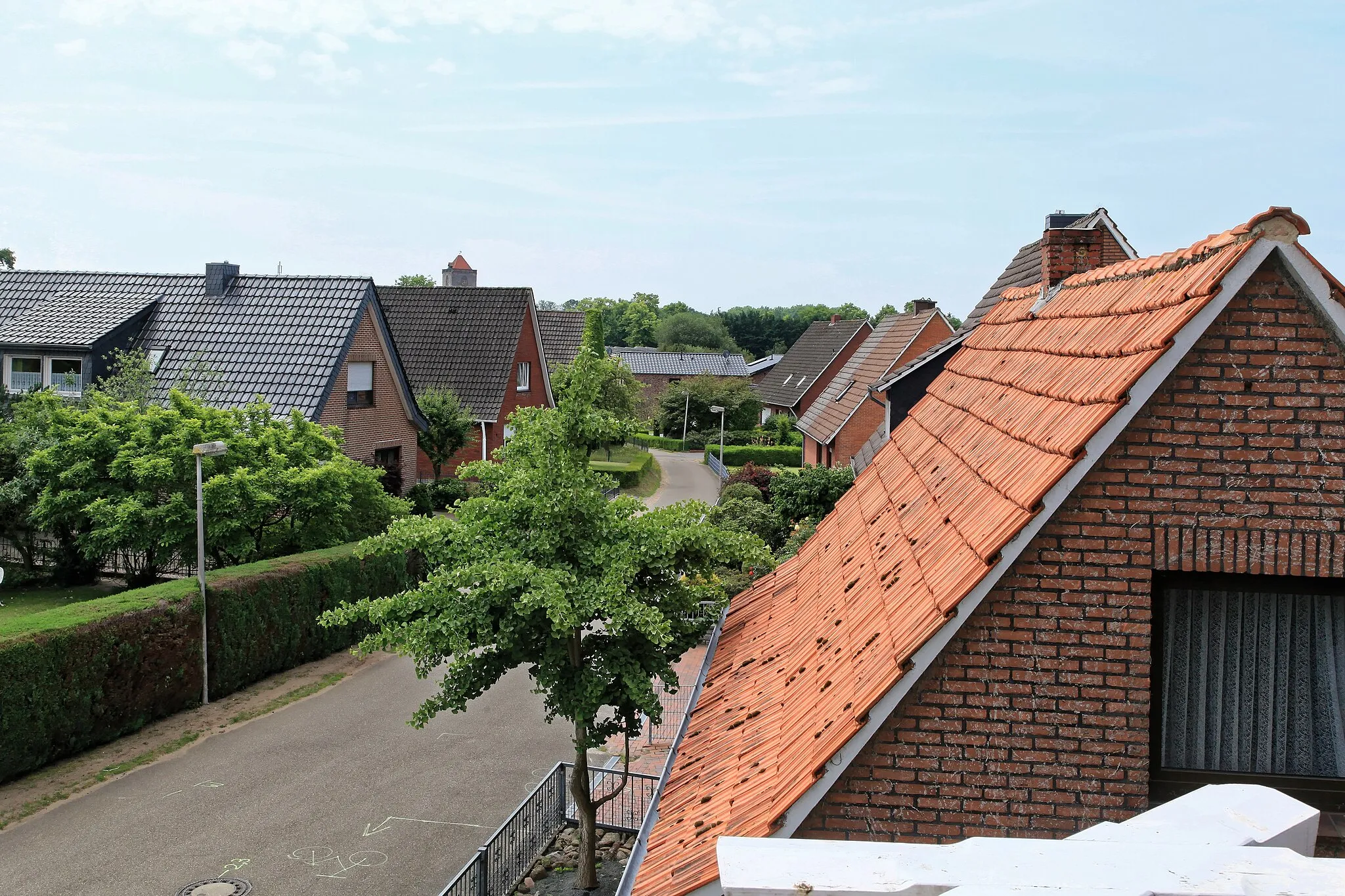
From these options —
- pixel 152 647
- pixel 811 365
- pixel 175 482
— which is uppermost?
pixel 811 365

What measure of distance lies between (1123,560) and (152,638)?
1521 centimetres

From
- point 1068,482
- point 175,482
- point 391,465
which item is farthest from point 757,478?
point 1068,482

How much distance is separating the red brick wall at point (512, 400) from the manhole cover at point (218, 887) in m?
24.9

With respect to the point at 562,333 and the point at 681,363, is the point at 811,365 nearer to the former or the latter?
the point at 562,333

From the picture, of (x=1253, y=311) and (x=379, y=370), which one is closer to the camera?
(x=1253, y=311)

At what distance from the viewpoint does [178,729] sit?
1628 centimetres

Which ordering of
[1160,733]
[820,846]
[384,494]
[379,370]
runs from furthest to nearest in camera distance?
[379,370], [384,494], [1160,733], [820,846]

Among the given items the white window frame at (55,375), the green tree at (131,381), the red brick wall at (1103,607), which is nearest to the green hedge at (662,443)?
the white window frame at (55,375)

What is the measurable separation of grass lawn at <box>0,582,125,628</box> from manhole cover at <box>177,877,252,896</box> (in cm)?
1080

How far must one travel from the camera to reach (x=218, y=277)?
30.0m

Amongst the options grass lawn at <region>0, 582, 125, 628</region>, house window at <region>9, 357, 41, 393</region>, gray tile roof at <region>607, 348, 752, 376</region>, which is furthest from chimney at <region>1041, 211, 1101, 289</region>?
gray tile roof at <region>607, 348, 752, 376</region>

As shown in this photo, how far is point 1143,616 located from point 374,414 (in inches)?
1075

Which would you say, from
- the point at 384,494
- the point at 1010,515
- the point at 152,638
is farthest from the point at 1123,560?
the point at 384,494

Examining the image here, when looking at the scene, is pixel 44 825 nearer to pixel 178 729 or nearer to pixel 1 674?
pixel 1 674
